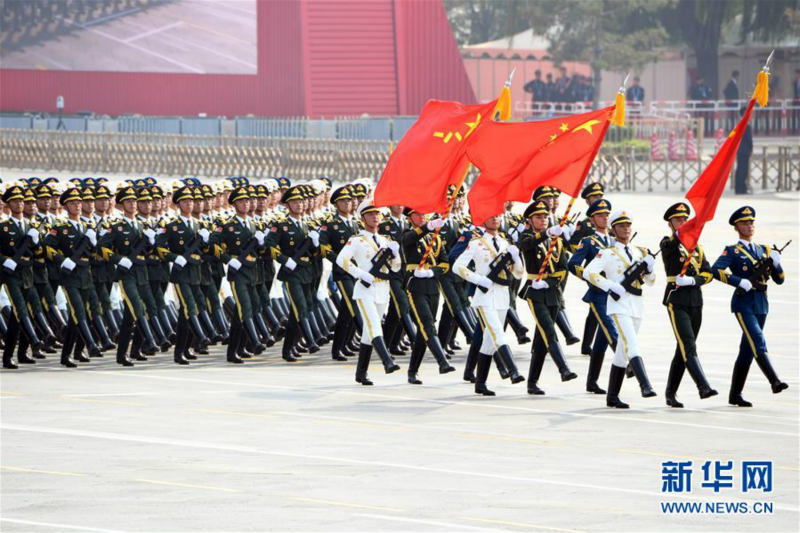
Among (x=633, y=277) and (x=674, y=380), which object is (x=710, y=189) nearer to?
(x=633, y=277)

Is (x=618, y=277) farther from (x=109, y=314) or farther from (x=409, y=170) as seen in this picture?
(x=109, y=314)

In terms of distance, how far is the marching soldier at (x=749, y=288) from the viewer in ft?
45.3

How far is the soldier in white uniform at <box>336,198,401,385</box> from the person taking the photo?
15.4 metres

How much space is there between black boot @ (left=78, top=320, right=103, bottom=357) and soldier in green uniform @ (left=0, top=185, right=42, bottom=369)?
0.48m

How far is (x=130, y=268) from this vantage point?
1716 cm

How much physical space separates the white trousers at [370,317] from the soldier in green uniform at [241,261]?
200cm

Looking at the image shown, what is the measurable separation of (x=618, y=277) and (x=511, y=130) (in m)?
2.32

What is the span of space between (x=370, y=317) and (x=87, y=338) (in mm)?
3316

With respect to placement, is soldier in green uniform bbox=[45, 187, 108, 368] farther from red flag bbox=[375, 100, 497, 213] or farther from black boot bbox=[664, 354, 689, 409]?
black boot bbox=[664, 354, 689, 409]

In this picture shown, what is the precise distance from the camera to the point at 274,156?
45188 millimetres

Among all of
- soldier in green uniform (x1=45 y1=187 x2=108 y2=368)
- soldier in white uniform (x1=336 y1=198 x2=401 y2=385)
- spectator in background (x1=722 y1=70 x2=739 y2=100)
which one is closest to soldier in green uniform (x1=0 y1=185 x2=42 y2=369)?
soldier in green uniform (x1=45 y1=187 x2=108 y2=368)

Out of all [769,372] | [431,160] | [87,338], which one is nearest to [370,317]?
[431,160]

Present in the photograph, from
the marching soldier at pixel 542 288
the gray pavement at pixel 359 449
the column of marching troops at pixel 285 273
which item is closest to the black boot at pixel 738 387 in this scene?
the gray pavement at pixel 359 449

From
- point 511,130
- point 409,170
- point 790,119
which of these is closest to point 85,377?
point 409,170
